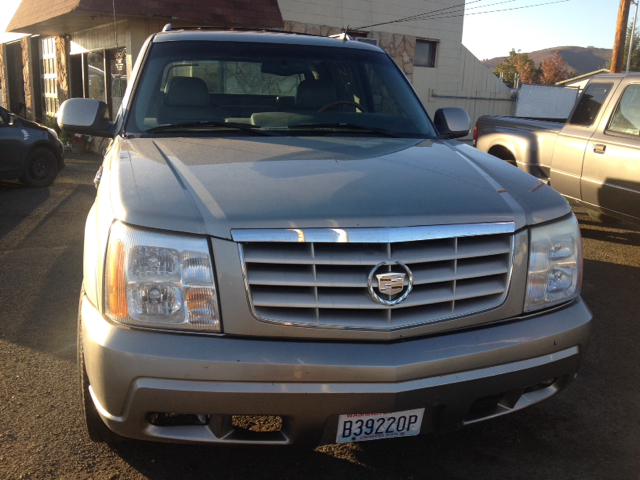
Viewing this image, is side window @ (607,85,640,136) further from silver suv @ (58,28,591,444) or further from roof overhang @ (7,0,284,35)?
roof overhang @ (7,0,284,35)

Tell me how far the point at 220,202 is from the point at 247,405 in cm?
73

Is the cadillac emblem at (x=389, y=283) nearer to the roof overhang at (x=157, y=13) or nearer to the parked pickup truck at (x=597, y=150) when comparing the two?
the parked pickup truck at (x=597, y=150)

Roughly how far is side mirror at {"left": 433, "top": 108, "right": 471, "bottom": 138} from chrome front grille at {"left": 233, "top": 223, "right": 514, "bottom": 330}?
199 cm

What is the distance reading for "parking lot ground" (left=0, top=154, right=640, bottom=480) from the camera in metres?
2.71

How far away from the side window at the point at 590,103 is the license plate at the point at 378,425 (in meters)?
5.22

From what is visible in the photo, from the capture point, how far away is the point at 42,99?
62.3 ft

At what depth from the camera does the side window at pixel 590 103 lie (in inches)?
254

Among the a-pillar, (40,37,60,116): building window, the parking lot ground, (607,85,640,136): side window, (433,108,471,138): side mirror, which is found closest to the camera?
the parking lot ground

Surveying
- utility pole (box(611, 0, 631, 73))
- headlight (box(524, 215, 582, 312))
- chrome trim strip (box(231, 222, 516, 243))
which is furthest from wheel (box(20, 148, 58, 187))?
utility pole (box(611, 0, 631, 73))

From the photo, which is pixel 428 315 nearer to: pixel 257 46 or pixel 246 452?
pixel 246 452

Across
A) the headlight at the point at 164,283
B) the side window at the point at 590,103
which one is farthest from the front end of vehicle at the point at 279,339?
the side window at the point at 590,103

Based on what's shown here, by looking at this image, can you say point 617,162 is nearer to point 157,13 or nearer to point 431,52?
point 157,13

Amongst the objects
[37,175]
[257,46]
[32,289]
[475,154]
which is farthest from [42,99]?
[475,154]

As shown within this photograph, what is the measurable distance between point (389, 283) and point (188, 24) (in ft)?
41.7
